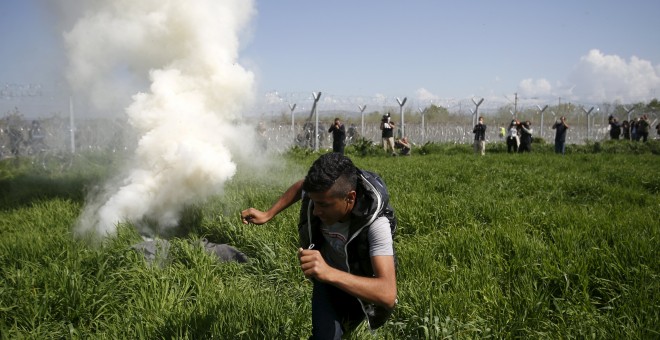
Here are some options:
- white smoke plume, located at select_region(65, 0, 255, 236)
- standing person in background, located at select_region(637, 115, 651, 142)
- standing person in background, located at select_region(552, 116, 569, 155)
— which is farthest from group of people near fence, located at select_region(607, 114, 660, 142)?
white smoke plume, located at select_region(65, 0, 255, 236)

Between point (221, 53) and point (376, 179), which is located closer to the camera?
point (376, 179)

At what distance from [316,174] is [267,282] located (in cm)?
249

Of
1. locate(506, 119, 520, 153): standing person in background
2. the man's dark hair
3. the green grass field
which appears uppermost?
A: the man's dark hair

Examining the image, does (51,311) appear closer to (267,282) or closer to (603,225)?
(267,282)

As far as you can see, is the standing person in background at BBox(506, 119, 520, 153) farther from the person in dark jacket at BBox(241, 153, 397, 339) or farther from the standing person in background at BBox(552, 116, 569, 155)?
the person in dark jacket at BBox(241, 153, 397, 339)

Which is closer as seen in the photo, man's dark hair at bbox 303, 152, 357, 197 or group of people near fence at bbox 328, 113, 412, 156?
man's dark hair at bbox 303, 152, 357, 197

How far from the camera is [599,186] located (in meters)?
8.11

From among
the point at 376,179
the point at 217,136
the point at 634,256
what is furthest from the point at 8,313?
the point at 634,256

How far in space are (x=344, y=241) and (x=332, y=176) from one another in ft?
1.45

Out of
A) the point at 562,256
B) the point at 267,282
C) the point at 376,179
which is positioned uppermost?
the point at 376,179

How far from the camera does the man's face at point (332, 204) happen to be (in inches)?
93.7

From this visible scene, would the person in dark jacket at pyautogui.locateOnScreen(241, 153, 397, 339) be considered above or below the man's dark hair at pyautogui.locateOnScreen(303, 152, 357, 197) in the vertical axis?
below

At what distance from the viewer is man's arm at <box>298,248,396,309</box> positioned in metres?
2.06

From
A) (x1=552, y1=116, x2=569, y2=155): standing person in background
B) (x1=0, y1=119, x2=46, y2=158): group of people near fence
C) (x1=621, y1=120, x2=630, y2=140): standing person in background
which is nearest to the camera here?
(x1=0, y1=119, x2=46, y2=158): group of people near fence
